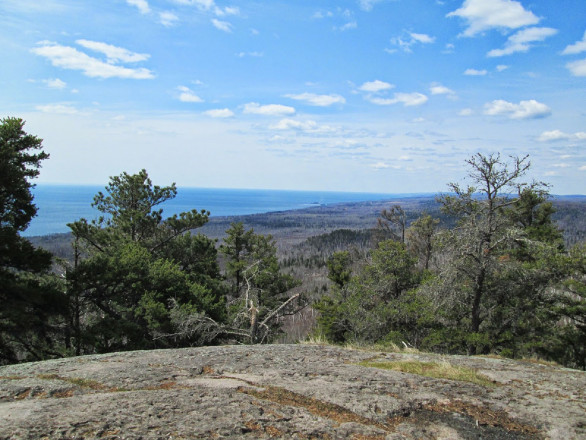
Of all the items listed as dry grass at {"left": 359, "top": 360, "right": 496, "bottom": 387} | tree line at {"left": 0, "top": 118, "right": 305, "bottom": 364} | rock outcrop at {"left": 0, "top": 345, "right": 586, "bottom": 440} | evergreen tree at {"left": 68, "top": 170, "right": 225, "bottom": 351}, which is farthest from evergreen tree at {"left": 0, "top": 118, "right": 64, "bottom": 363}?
dry grass at {"left": 359, "top": 360, "right": 496, "bottom": 387}

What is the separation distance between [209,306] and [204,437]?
15.9 meters

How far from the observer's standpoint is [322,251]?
500ft

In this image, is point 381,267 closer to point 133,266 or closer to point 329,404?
point 133,266

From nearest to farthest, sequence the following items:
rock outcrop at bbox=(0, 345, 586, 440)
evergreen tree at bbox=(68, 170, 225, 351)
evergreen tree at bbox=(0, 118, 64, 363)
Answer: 1. rock outcrop at bbox=(0, 345, 586, 440)
2. evergreen tree at bbox=(0, 118, 64, 363)
3. evergreen tree at bbox=(68, 170, 225, 351)

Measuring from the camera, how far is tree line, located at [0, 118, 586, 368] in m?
13.3

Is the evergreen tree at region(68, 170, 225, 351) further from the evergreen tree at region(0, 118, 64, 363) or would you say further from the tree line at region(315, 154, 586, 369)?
the tree line at region(315, 154, 586, 369)

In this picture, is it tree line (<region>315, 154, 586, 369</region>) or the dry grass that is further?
tree line (<region>315, 154, 586, 369</region>)

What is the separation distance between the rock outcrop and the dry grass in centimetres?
22

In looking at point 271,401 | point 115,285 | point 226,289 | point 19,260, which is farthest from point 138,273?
point 271,401

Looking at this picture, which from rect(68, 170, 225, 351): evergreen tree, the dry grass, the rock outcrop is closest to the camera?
the rock outcrop

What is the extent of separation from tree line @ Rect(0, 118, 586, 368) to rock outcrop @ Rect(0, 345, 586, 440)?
6346 millimetres

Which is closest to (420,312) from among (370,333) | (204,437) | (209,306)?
(370,333)

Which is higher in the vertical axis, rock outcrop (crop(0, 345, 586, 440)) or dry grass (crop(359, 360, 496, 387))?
rock outcrop (crop(0, 345, 586, 440))

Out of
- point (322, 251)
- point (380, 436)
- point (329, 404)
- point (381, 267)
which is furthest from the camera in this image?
point (322, 251)
